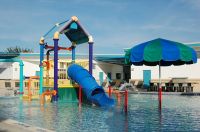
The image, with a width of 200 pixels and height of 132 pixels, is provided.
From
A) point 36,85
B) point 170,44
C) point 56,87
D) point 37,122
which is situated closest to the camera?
point 37,122

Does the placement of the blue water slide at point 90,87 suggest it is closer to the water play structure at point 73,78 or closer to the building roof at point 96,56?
the water play structure at point 73,78

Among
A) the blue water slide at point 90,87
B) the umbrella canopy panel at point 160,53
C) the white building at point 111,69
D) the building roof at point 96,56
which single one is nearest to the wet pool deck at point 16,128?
the umbrella canopy panel at point 160,53

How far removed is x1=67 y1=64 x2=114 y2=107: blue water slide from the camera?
53.9ft

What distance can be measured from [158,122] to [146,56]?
108 inches

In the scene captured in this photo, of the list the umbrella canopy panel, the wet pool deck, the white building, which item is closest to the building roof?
the white building

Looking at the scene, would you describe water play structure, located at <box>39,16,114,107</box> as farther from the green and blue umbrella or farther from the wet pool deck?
the wet pool deck

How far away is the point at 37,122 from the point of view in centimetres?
1050

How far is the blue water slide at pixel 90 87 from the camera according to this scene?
53.9 ft

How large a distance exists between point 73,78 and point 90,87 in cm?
193

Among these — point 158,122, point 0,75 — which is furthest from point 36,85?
point 0,75

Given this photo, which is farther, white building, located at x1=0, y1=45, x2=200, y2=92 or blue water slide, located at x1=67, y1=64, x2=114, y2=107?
white building, located at x1=0, y1=45, x2=200, y2=92

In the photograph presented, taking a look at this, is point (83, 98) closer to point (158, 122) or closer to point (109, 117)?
point (109, 117)

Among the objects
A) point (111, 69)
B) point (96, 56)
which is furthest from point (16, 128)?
point (111, 69)

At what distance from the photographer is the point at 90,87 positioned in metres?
16.8
